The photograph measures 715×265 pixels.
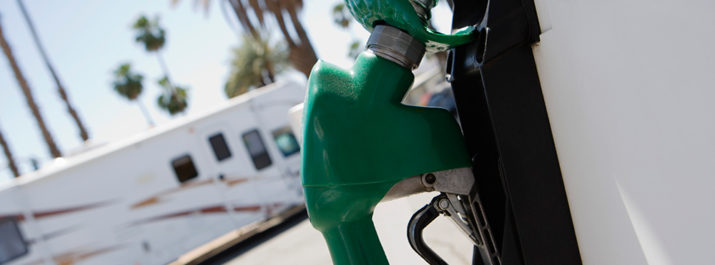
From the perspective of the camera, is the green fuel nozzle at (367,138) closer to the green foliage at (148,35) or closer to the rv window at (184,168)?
the rv window at (184,168)

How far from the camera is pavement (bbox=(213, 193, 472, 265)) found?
172 cm

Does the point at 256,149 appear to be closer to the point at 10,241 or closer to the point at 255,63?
the point at 10,241

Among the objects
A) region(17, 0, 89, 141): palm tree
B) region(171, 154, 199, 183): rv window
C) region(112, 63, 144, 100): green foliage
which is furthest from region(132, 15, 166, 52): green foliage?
region(171, 154, 199, 183): rv window

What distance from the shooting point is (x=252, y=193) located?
10492mm

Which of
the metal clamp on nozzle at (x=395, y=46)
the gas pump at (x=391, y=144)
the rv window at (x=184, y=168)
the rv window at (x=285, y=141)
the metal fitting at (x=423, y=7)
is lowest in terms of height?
the rv window at (x=285, y=141)

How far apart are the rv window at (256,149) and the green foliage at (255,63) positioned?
62.5 ft

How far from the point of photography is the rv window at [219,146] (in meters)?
10.3

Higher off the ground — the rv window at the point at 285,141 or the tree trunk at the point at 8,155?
the tree trunk at the point at 8,155

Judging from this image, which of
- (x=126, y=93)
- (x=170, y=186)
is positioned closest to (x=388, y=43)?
(x=170, y=186)

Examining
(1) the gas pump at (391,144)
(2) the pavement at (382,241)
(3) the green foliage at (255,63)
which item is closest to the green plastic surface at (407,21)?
(1) the gas pump at (391,144)

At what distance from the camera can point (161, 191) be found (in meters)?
9.55

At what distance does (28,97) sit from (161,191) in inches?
398

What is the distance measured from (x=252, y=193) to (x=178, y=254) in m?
1.78

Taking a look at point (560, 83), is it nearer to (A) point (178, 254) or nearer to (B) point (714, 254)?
(B) point (714, 254)
